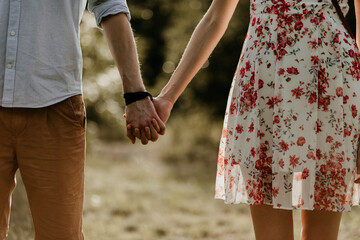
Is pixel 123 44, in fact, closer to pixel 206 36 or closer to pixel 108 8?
pixel 108 8

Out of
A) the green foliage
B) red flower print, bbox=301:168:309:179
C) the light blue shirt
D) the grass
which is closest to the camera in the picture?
the light blue shirt

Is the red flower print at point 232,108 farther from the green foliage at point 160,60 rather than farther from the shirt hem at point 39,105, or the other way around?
the green foliage at point 160,60

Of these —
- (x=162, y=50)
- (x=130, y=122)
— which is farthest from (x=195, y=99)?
(x=130, y=122)

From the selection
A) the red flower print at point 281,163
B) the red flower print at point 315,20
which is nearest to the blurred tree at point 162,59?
the red flower print at point 315,20

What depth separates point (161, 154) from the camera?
1223 cm

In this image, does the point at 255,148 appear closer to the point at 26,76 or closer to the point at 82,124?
the point at 82,124

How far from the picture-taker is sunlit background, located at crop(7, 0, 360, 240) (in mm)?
6125

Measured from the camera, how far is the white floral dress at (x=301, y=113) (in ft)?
7.64

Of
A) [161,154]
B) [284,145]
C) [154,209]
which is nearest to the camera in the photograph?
[284,145]

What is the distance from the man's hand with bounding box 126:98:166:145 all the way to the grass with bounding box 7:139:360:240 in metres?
2.18

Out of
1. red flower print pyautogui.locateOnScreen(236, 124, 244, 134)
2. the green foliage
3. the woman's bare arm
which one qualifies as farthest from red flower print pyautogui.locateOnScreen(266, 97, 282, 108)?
the green foliage

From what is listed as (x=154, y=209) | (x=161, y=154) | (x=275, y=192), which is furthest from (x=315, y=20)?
(x=161, y=154)

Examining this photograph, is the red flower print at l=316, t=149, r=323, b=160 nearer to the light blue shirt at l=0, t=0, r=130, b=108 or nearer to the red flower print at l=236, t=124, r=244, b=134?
the red flower print at l=236, t=124, r=244, b=134

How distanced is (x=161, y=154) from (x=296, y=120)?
9.94 m
